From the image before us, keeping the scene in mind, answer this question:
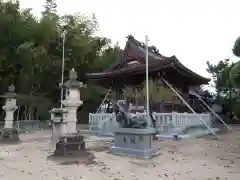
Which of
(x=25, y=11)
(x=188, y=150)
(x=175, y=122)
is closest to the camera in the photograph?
(x=188, y=150)

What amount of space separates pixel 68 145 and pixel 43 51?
41.7ft

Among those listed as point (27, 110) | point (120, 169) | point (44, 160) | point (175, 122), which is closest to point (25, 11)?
point (27, 110)

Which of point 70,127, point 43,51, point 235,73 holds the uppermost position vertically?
point 43,51

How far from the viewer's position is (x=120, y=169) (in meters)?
5.95

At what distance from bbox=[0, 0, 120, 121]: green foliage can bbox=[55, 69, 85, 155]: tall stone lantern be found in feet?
33.0

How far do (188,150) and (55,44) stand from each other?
15140 mm

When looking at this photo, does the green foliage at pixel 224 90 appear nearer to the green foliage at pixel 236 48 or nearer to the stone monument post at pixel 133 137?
the green foliage at pixel 236 48

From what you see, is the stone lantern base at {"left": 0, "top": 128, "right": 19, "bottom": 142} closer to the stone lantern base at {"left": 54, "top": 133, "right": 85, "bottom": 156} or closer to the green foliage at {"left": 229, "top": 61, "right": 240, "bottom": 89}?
the stone lantern base at {"left": 54, "top": 133, "right": 85, "bottom": 156}

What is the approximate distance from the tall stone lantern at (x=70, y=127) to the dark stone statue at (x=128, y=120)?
49.9 inches

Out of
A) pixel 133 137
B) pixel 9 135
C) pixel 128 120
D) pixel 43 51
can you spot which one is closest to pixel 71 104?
pixel 128 120

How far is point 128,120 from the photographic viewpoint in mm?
7750

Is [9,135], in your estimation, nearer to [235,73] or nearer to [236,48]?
[235,73]

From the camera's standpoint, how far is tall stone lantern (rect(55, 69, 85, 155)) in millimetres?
6949

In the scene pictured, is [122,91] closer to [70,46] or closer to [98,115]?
[98,115]
